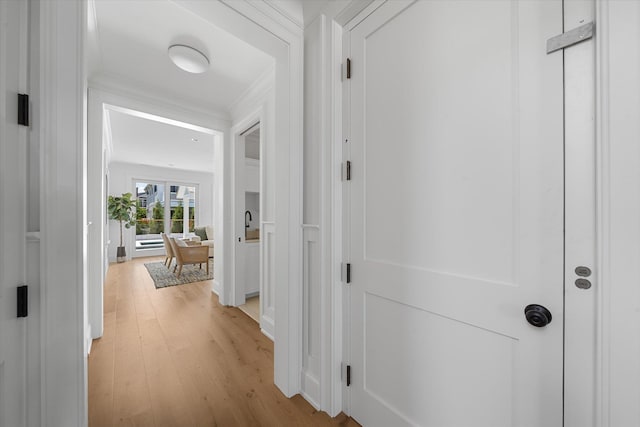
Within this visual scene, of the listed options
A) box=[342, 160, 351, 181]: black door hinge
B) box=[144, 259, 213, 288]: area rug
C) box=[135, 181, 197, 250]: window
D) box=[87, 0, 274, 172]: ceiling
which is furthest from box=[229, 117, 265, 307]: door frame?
box=[135, 181, 197, 250]: window

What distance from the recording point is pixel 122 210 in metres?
5.85

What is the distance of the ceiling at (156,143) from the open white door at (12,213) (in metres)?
2.36

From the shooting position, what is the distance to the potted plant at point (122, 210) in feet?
18.9

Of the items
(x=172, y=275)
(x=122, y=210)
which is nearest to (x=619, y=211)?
(x=172, y=275)

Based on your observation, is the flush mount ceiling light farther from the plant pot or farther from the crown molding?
the plant pot

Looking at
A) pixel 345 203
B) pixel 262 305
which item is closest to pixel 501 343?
pixel 345 203

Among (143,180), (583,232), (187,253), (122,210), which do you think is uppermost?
(143,180)

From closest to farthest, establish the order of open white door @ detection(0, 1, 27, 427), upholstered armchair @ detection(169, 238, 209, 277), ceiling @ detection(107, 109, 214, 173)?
open white door @ detection(0, 1, 27, 427), ceiling @ detection(107, 109, 214, 173), upholstered armchair @ detection(169, 238, 209, 277)

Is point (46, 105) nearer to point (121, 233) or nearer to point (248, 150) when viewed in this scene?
point (248, 150)

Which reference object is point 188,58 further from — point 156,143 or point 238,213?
point 156,143

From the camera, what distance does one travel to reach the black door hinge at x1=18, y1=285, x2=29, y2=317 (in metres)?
0.74

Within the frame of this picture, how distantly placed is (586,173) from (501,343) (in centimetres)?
61

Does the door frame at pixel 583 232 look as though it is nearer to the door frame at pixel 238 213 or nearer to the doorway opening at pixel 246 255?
the doorway opening at pixel 246 255

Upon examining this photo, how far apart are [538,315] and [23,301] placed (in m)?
1.63
